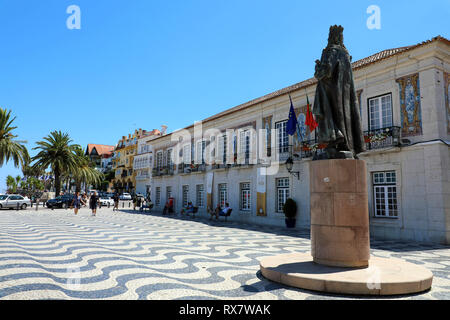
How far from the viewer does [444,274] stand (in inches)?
220

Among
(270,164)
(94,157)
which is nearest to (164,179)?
(270,164)

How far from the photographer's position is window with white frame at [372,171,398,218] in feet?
38.9

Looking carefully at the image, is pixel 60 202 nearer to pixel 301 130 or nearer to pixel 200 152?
pixel 200 152

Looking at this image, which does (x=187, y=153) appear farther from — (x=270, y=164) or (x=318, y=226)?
(x=318, y=226)

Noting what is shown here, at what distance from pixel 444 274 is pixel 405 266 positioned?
3.50 feet

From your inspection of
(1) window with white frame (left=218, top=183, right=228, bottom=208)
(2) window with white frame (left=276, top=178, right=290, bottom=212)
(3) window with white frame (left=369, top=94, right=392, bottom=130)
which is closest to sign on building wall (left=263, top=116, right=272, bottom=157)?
(2) window with white frame (left=276, top=178, right=290, bottom=212)

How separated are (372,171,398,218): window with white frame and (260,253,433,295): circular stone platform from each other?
291 inches

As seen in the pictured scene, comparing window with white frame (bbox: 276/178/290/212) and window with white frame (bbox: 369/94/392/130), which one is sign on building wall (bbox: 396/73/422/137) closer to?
window with white frame (bbox: 369/94/392/130)

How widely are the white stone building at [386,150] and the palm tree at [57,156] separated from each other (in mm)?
22507

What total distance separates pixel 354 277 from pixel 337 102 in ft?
9.72

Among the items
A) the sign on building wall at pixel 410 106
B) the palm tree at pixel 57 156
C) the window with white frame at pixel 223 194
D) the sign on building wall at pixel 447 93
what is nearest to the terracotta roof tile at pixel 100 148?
the palm tree at pixel 57 156

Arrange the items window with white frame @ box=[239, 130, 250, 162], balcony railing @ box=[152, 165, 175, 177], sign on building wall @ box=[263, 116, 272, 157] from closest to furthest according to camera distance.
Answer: sign on building wall @ box=[263, 116, 272, 157]
window with white frame @ box=[239, 130, 250, 162]
balcony railing @ box=[152, 165, 175, 177]

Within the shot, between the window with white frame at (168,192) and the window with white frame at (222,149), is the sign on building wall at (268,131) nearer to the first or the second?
the window with white frame at (222,149)

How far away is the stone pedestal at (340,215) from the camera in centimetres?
488
